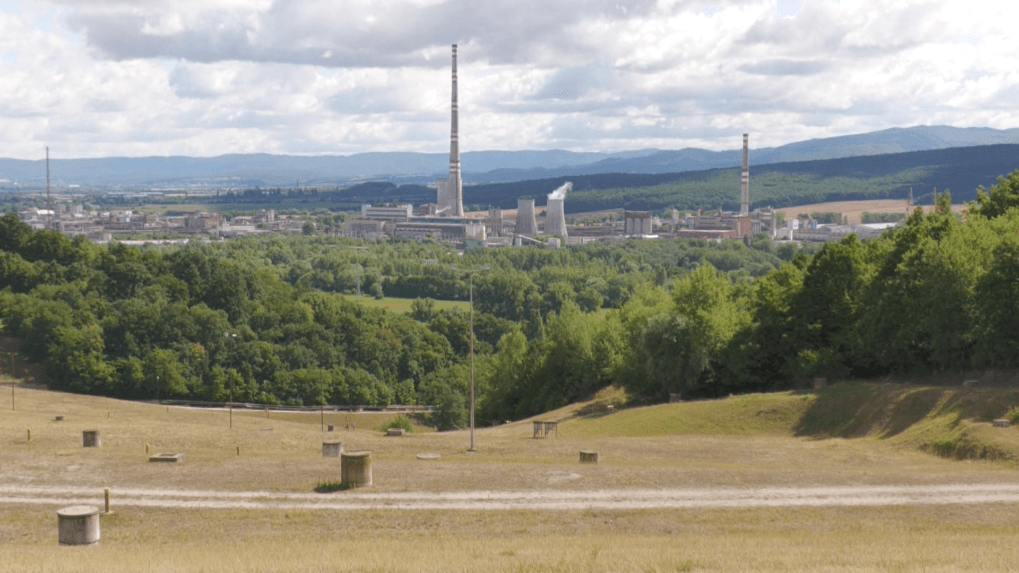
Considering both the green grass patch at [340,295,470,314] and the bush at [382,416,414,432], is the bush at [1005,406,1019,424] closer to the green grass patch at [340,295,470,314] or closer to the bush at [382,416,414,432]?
the bush at [382,416,414,432]

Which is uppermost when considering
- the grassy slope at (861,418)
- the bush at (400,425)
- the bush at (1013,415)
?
the bush at (1013,415)

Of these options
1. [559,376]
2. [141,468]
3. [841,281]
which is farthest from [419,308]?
[141,468]

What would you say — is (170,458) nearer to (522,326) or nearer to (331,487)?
(331,487)

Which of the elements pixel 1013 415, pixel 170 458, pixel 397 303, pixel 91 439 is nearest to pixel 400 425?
pixel 91 439

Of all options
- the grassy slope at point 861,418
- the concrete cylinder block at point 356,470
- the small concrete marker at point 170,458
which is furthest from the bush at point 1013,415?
the small concrete marker at point 170,458

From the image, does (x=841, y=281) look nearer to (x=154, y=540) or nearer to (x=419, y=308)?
(x=154, y=540)

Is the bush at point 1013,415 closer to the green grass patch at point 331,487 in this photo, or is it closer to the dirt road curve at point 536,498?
the dirt road curve at point 536,498
